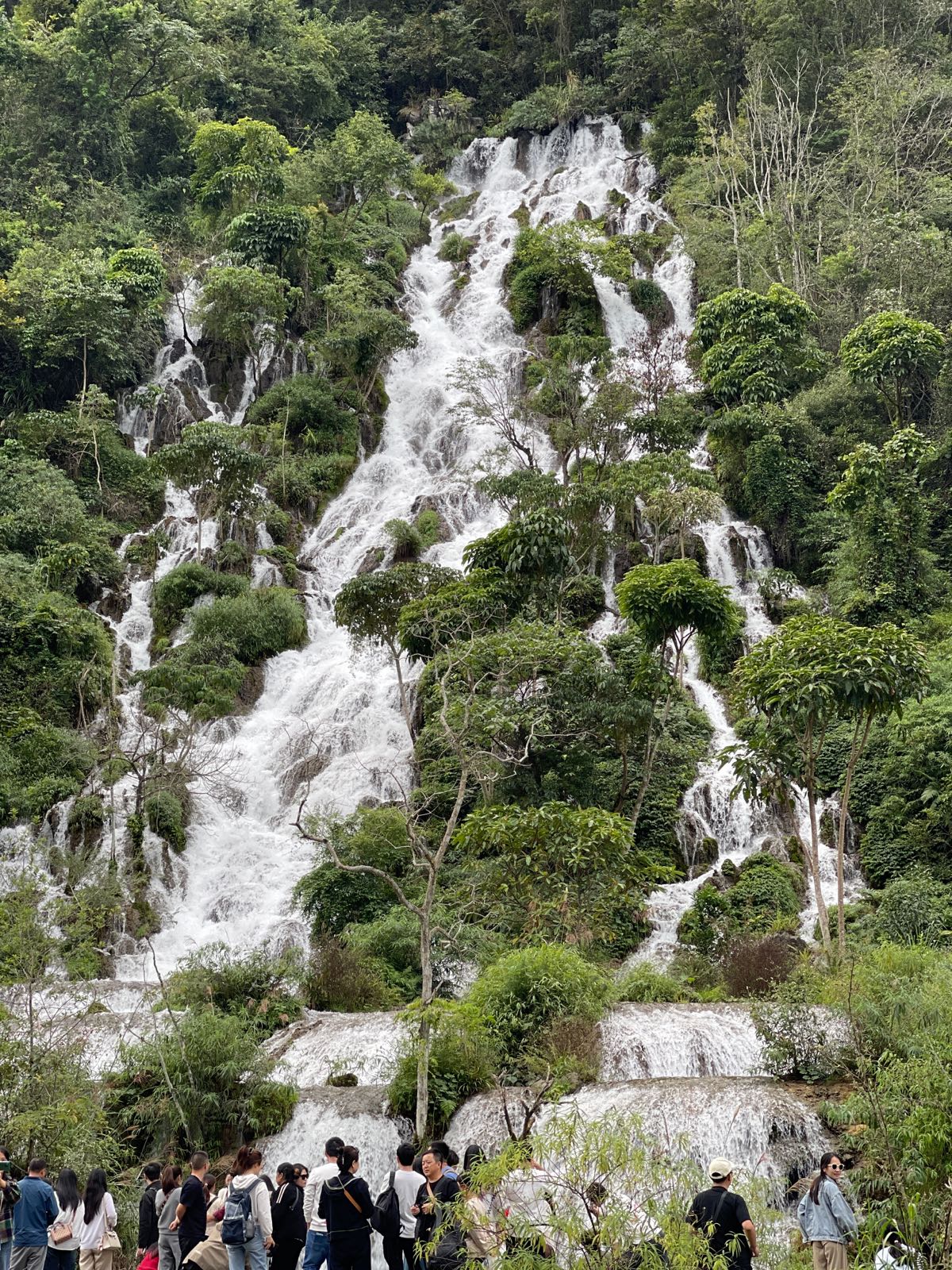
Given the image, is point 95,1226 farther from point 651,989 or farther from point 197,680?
point 197,680

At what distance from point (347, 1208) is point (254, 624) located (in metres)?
20.3

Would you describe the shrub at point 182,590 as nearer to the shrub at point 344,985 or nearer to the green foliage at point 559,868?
the shrub at point 344,985

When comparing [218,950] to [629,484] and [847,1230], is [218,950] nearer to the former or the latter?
[847,1230]

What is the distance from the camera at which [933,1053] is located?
902 centimetres

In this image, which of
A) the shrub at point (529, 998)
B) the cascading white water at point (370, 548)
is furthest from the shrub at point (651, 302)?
the shrub at point (529, 998)

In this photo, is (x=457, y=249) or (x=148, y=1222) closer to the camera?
(x=148, y=1222)

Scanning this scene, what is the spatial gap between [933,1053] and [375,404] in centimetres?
3109

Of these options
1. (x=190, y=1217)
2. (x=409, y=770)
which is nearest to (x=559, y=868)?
(x=409, y=770)

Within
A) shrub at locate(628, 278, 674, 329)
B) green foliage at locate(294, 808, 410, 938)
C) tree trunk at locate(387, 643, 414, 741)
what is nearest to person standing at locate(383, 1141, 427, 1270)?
green foliage at locate(294, 808, 410, 938)

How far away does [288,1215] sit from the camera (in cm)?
848

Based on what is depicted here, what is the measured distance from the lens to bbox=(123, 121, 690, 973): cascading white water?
2167 cm

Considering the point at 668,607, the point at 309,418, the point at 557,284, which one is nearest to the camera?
the point at 668,607

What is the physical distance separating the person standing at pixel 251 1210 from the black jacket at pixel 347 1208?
56 cm

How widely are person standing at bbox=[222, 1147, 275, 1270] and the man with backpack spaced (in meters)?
0.82
